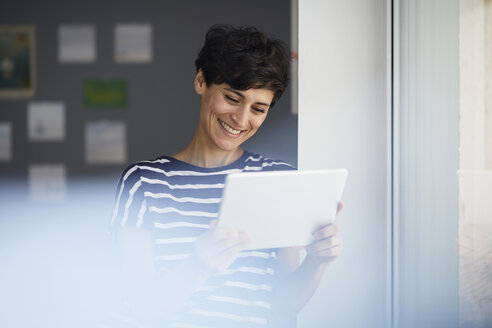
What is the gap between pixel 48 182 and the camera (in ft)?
7.39

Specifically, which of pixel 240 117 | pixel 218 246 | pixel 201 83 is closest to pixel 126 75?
pixel 201 83

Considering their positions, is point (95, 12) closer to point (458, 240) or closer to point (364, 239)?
point (364, 239)

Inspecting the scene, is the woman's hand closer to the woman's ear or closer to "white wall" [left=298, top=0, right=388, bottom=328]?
"white wall" [left=298, top=0, right=388, bottom=328]

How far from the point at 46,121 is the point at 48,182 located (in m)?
0.30

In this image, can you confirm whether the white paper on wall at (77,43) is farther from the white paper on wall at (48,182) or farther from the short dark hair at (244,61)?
the short dark hair at (244,61)

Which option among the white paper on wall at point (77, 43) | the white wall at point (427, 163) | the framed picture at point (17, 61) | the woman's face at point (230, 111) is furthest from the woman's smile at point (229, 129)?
the framed picture at point (17, 61)

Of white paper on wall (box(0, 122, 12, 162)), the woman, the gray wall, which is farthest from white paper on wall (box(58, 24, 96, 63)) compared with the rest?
the woman

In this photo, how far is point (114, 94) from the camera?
2.22 m

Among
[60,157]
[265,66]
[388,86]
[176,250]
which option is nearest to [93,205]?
[60,157]

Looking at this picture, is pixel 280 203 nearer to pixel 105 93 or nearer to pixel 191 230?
pixel 191 230

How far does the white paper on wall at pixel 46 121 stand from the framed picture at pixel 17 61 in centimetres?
8

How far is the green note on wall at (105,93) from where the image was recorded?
7.25 ft

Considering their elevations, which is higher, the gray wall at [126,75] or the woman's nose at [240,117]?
the gray wall at [126,75]

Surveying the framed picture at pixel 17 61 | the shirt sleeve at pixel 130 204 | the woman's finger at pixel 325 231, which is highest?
the framed picture at pixel 17 61
